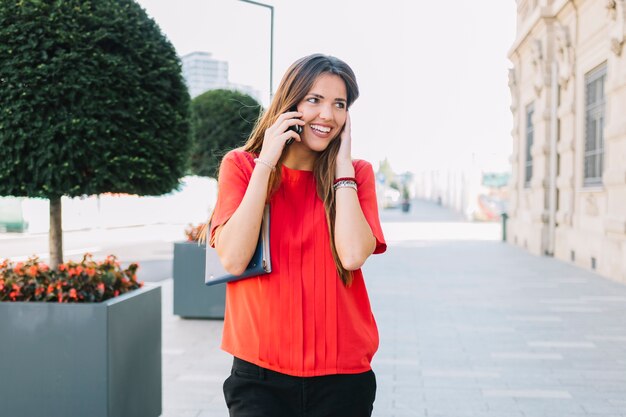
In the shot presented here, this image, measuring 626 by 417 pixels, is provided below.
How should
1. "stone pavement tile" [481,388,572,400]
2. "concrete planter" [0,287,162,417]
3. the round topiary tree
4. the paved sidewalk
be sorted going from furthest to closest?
"stone pavement tile" [481,388,572,400] < the paved sidewalk < the round topiary tree < "concrete planter" [0,287,162,417]

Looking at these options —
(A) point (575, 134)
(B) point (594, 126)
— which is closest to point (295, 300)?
(B) point (594, 126)

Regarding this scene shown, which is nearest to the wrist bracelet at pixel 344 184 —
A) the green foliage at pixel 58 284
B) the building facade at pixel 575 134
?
the green foliage at pixel 58 284

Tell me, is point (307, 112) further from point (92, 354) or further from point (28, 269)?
point (28, 269)

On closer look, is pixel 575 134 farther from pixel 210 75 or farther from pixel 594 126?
pixel 210 75

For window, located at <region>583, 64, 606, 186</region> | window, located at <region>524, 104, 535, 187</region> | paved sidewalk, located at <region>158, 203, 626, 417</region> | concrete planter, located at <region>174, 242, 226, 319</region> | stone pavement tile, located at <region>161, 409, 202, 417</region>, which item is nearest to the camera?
stone pavement tile, located at <region>161, 409, 202, 417</region>

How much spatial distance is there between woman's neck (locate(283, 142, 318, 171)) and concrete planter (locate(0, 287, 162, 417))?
5.46ft

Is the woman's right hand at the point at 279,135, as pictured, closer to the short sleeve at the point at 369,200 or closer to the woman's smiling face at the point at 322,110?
the woman's smiling face at the point at 322,110

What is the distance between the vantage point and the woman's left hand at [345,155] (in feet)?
6.87

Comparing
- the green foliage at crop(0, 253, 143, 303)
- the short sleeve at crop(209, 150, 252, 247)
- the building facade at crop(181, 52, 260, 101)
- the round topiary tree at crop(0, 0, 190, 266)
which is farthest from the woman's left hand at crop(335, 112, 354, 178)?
the building facade at crop(181, 52, 260, 101)

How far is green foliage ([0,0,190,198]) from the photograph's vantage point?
3.74 metres

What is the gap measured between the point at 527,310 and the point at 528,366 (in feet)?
9.81

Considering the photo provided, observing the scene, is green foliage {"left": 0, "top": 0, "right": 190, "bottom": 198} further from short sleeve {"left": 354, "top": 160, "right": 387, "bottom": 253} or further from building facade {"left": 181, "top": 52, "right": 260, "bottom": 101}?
building facade {"left": 181, "top": 52, "right": 260, "bottom": 101}

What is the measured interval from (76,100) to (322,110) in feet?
7.39

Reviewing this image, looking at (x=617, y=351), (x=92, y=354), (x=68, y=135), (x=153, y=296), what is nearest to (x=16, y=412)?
(x=92, y=354)
